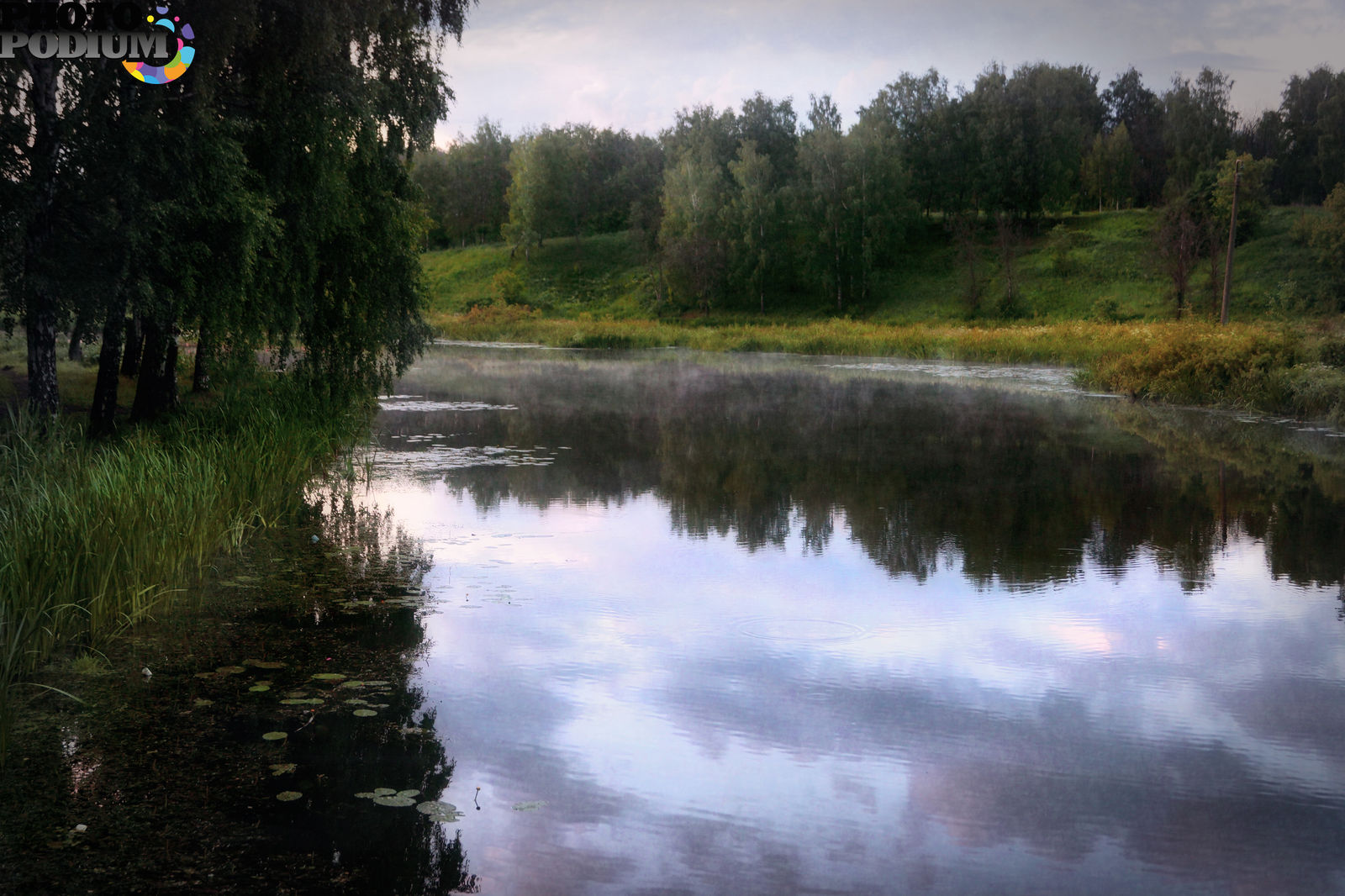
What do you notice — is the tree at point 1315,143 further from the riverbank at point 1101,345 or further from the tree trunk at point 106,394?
the tree trunk at point 106,394

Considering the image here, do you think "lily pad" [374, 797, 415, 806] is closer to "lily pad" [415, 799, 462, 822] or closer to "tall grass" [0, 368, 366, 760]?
"lily pad" [415, 799, 462, 822]

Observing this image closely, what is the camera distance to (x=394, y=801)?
15.4ft

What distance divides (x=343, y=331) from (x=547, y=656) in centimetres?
923

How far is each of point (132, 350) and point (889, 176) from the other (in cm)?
5676

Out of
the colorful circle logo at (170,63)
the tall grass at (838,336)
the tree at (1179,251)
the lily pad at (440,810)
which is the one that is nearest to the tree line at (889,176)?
the tree at (1179,251)

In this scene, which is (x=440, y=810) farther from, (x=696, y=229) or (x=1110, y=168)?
(x=1110, y=168)

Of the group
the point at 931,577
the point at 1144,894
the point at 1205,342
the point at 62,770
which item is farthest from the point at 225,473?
the point at 1205,342

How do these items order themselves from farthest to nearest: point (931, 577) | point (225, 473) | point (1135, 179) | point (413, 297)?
point (1135, 179), point (413, 297), point (225, 473), point (931, 577)

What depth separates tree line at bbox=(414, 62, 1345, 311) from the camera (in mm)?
67688

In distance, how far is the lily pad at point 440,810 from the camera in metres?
4.58

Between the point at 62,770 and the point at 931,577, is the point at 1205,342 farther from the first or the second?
the point at 62,770

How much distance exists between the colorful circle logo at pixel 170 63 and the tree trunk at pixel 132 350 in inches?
199

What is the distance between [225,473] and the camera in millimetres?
10555

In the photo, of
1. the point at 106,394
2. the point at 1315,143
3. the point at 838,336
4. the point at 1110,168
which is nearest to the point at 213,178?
the point at 106,394
